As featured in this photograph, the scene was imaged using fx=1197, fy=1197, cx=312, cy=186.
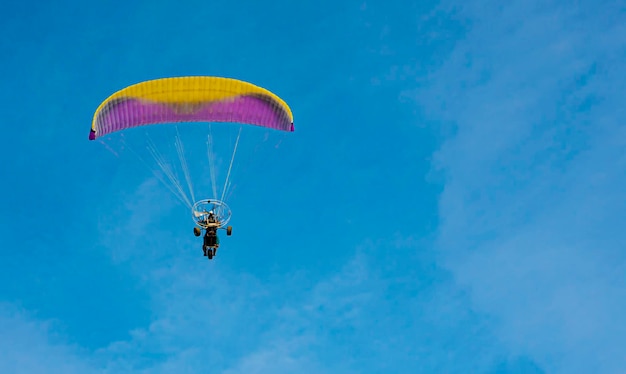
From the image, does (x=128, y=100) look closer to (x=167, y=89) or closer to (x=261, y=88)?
(x=167, y=89)

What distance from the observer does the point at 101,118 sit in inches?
2157

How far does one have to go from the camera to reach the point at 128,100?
5538 centimetres

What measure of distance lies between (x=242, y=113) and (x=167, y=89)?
3.77 metres

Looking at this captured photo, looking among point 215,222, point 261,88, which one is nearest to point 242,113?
point 261,88

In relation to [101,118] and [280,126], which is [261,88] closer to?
[280,126]

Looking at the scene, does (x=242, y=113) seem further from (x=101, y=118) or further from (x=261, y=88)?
(x=101, y=118)

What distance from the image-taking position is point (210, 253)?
56.9 m

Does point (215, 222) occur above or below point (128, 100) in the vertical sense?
below

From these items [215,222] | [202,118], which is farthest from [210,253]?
[202,118]

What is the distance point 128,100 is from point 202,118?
3.72 metres

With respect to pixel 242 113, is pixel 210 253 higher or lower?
lower

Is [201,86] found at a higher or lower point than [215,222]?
higher

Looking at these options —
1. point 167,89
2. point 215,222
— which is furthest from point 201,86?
point 215,222

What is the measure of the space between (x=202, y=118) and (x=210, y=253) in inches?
253
